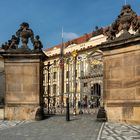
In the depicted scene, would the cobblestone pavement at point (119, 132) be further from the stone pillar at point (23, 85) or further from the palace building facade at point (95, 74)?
the stone pillar at point (23, 85)

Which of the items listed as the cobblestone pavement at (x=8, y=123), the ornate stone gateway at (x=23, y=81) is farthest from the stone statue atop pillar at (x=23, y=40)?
the cobblestone pavement at (x=8, y=123)

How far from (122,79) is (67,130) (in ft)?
10.0

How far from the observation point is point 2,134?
12.6 m

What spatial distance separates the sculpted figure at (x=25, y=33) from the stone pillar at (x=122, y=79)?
3.63 meters

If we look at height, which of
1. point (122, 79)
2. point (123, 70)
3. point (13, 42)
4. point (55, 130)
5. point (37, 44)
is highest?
point (13, 42)

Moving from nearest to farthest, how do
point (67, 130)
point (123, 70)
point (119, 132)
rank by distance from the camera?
1. point (119, 132)
2. point (67, 130)
3. point (123, 70)

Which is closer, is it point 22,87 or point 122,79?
point 122,79

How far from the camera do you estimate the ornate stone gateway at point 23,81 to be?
55.6ft

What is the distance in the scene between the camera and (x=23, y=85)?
56.1ft

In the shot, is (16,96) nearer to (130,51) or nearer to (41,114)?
(41,114)

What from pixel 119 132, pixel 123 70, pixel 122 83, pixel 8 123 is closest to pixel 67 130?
pixel 119 132

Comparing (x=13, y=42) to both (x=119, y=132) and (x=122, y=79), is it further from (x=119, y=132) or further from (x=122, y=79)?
→ (x=119, y=132)

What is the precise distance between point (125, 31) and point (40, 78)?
13.9ft

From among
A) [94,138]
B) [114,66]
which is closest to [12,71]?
[114,66]
